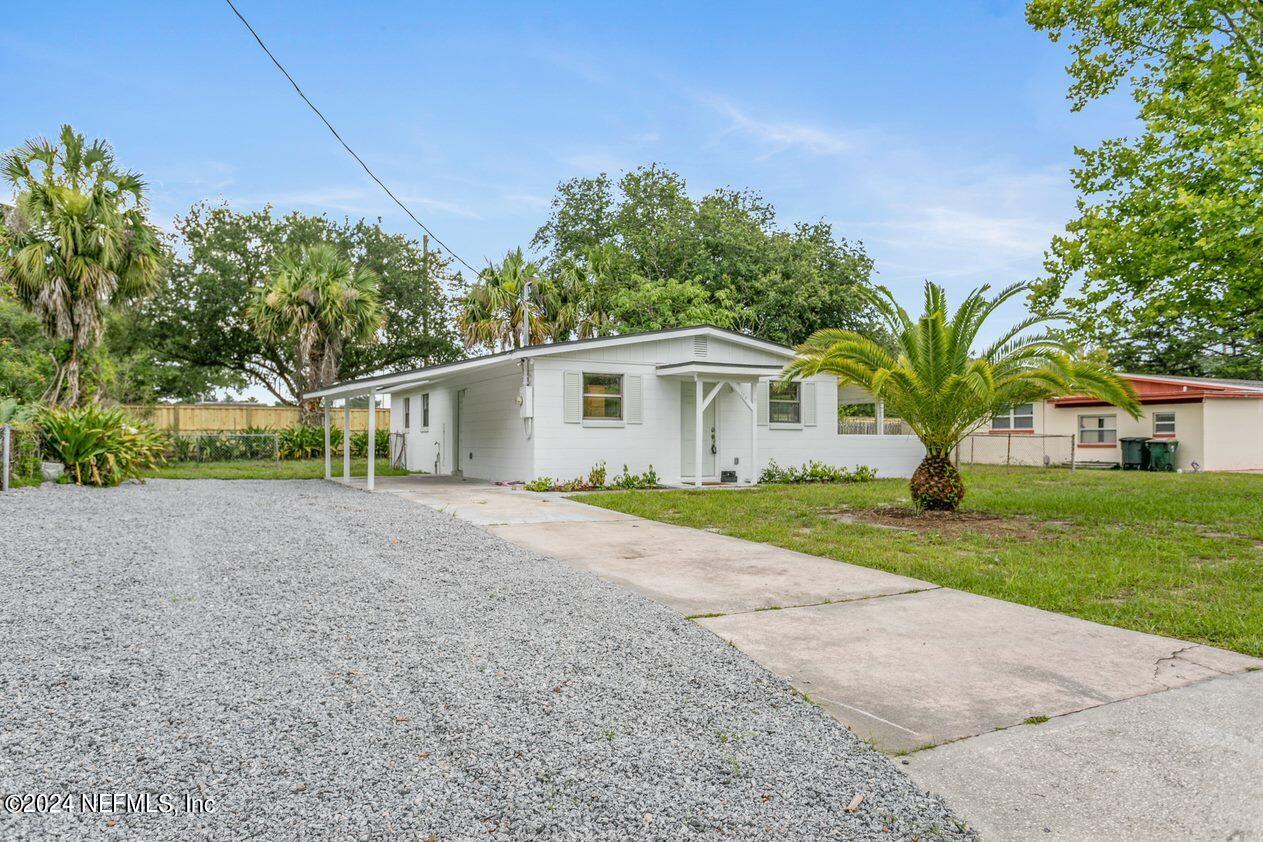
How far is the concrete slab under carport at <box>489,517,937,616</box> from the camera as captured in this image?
511 centimetres

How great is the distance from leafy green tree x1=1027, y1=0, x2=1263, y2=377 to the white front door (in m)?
6.78

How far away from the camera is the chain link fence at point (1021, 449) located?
22562mm

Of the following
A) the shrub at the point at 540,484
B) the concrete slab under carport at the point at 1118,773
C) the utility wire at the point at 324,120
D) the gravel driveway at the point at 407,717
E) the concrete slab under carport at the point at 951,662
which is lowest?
the concrete slab under carport at the point at 1118,773

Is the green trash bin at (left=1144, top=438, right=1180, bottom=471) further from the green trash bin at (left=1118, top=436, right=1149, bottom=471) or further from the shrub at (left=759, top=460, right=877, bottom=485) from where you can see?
the shrub at (left=759, top=460, right=877, bottom=485)

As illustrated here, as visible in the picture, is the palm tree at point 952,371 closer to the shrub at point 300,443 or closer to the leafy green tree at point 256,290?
the shrub at point 300,443

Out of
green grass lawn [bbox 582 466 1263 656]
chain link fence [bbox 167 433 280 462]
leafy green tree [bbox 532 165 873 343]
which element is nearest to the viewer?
green grass lawn [bbox 582 466 1263 656]

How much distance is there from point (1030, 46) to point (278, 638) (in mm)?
17494

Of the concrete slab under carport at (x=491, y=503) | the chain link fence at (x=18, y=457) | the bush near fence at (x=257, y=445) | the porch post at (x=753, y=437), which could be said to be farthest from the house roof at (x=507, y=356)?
the bush near fence at (x=257, y=445)

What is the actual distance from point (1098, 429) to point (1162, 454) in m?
2.26

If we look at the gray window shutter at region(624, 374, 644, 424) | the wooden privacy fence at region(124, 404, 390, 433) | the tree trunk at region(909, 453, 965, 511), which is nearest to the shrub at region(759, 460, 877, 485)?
the gray window shutter at region(624, 374, 644, 424)

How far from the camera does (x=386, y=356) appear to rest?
1085 inches

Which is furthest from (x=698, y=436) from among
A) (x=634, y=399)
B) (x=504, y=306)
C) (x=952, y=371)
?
(x=504, y=306)

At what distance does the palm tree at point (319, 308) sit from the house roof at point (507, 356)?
6.50 meters

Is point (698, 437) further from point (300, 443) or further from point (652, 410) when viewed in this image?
point (300, 443)
